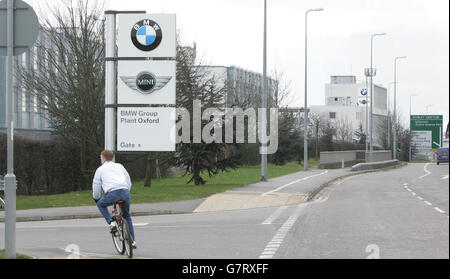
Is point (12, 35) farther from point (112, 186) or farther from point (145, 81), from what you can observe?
point (145, 81)

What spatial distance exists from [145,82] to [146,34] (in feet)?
4.68

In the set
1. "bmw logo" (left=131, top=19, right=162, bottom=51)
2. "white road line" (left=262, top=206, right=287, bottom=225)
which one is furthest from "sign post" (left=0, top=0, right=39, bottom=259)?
Result: "bmw logo" (left=131, top=19, right=162, bottom=51)

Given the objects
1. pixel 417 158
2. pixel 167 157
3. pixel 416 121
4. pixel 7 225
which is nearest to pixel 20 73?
pixel 167 157

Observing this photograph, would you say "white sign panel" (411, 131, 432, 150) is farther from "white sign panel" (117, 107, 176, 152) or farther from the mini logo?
the mini logo

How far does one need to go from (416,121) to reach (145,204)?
270 ft

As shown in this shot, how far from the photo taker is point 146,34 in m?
20.2

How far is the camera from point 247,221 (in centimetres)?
1717

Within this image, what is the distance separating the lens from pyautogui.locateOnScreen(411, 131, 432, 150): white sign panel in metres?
102

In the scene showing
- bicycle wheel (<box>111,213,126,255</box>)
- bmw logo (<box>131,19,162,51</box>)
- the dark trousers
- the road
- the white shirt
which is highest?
bmw logo (<box>131,19,162,51</box>)

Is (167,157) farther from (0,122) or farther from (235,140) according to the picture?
(0,122)

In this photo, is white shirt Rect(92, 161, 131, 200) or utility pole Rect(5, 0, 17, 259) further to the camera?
white shirt Rect(92, 161, 131, 200)

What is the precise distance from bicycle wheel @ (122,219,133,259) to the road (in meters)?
0.25

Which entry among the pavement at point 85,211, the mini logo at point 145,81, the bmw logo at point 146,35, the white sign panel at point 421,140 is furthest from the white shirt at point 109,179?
the white sign panel at point 421,140

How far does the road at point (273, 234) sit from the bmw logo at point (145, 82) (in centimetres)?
383
